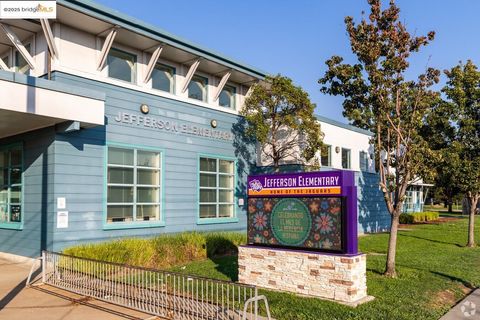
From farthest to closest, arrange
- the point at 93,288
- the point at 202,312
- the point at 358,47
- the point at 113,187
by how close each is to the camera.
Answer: the point at 113,187
the point at 358,47
the point at 93,288
the point at 202,312

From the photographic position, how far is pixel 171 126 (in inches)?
640

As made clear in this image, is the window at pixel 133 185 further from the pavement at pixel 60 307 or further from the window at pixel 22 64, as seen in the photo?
the pavement at pixel 60 307

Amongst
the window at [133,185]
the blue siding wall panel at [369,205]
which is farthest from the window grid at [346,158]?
the window at [133,185]

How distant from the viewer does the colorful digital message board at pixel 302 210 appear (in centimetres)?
887

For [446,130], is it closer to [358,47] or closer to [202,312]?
[358,47]

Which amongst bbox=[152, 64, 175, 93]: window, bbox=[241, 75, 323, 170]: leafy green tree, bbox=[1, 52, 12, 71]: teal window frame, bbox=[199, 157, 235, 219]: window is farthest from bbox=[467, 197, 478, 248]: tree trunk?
bbox=[1, 52, 12, 71]: teal window frame

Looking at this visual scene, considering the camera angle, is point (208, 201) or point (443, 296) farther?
point (208, 201)

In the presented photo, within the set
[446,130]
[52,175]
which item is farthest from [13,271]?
[446,130]

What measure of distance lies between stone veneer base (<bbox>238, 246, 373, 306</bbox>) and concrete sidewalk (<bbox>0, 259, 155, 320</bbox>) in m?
2.97

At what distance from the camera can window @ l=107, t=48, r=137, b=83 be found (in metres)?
14.8

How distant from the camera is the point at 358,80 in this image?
12.0m

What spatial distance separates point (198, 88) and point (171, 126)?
2.79 meters

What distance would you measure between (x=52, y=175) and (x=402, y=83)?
1017 centimetres

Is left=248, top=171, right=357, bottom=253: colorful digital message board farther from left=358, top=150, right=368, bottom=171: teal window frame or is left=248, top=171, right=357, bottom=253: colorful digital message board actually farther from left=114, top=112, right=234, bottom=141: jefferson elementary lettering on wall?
left=358, top=150, right=368, bottom=171: teal window frame
